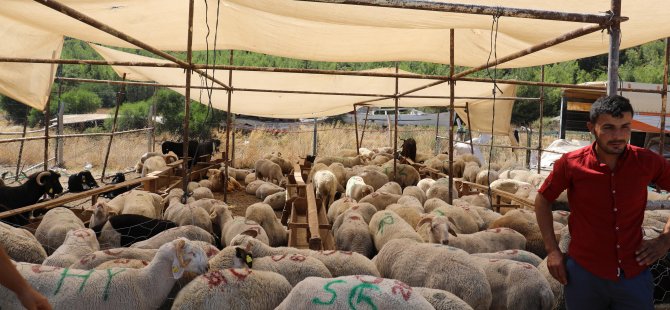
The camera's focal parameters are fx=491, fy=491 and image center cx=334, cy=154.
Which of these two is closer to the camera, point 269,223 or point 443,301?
point 443,301

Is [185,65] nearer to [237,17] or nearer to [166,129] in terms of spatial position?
[237,17]

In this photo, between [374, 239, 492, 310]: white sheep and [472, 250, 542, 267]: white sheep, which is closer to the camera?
[374, 239, 492, 310]: white sheep

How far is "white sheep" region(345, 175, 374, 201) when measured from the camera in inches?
344

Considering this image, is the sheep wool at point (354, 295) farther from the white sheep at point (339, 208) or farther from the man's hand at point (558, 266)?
the white sheep at point (339, 208)

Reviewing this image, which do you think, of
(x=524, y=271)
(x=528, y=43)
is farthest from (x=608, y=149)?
(x=528, y=43)

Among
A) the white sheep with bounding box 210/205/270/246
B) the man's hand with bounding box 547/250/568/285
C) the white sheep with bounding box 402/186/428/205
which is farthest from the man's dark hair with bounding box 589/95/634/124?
the white sheep with bounding box 402/186/428/205

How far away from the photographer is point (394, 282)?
111 inches

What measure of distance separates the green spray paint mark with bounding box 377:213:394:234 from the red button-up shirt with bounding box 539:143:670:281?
3.01 metres

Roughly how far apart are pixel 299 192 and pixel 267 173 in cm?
502

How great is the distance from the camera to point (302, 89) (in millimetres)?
12594

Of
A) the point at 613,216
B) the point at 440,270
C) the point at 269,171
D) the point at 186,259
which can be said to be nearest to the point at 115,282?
the point at 186,259

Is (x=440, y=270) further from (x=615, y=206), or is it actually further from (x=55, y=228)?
(x=55, y=228)

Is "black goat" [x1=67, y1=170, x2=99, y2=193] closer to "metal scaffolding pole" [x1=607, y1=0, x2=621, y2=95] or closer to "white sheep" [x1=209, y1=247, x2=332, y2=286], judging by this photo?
"white sheep" [x1=209, y1=247, x2=332, y2=286]

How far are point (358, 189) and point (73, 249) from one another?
17.4 feet
